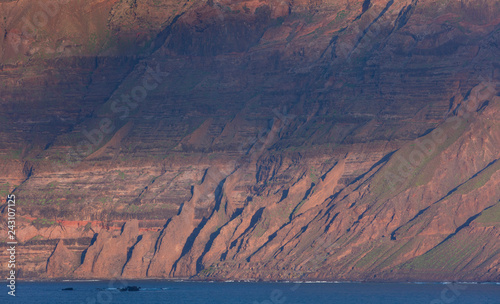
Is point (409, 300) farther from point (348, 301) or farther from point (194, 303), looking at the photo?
point (194, 303)

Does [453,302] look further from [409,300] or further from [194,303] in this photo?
[194,303]

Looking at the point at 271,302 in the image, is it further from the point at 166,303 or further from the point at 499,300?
the point at 499,300

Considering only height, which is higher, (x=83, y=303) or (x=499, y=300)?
(x=83, y=303)

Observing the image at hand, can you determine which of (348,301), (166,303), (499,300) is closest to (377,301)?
(348,301)

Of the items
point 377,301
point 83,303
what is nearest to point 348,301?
point 377,301

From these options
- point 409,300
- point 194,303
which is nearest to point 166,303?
point 194,303

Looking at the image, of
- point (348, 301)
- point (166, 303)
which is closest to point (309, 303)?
point (348, 301)
